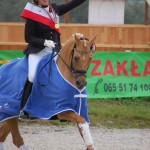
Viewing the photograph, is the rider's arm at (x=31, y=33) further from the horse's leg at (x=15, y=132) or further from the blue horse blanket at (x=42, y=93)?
the horse's leg at (x=15, y=132)

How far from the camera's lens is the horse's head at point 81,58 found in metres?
6.44

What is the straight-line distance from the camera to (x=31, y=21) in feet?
23.5

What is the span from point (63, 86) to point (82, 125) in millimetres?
523

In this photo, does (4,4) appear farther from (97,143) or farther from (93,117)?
(97,143)

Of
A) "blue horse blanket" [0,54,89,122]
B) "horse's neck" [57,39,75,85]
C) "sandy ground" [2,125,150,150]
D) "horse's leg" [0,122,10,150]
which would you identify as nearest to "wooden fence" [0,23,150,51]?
"sandy ground" [2,125,150,150]

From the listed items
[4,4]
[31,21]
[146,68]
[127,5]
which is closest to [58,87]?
[31,21]

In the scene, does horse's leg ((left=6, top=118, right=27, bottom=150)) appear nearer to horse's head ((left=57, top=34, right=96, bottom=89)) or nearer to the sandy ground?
the sandy ground

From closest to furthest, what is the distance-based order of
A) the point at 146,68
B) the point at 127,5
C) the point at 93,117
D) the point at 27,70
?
the point at 27,70
the point at 93,117
the point at 146,68
the point at 127,5

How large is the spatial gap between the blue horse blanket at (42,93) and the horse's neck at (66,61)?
1.7 inches

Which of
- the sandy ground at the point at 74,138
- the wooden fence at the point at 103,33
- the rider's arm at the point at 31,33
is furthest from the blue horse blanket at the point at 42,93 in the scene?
the wooden fence at the point at 103,33

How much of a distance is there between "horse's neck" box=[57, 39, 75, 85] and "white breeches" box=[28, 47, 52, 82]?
0.34m

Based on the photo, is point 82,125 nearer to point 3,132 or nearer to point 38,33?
point 38,33

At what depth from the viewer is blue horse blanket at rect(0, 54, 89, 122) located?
664 cm

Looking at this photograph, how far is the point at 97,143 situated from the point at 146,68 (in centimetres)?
401
